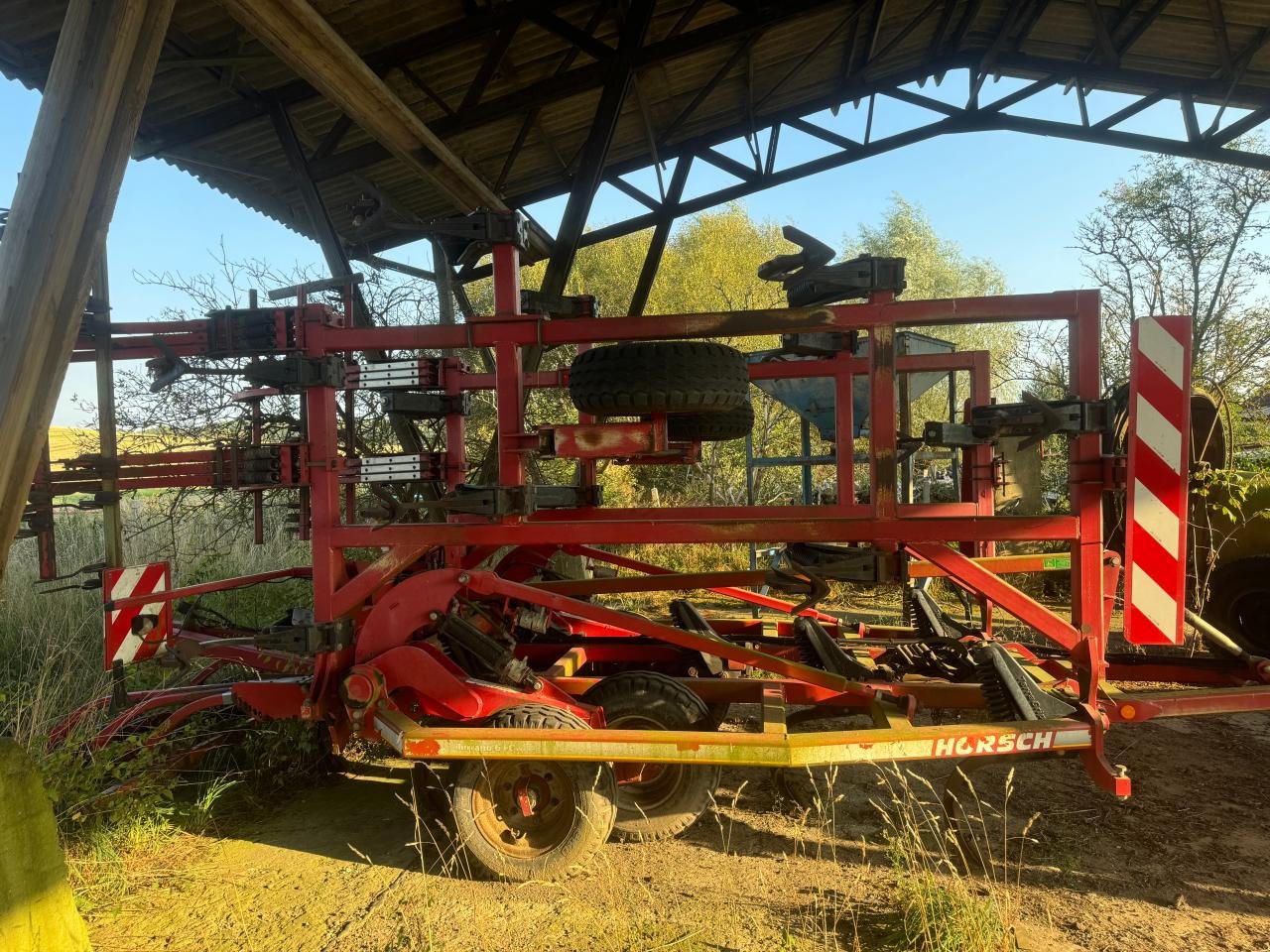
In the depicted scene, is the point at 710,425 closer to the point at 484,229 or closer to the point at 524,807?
the point at 484,229

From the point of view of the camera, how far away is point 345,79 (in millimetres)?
4789

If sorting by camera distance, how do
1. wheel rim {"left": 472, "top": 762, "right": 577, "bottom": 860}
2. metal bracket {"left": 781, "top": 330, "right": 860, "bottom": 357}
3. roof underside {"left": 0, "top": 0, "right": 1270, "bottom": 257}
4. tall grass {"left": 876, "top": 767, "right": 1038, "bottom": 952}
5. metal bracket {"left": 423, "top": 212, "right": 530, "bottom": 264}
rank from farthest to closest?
roof underside {"left": 0, "top": 0, "right": 1270, "bottom": 257} → metal bracket {"left": 781, "top": 330, "right": 860, "bottom": 357} → metal bracket {"left": 423, "top": 212, "right": 530, "bottom": 264} → wheel rim {"left": 472, "top": 762, "right": 577, "bottom": 860} → tall grass {"left": 876, "top": 767, "right": 1038, "bottom": 952}

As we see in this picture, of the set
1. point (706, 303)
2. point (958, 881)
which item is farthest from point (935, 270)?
point (958, 881)

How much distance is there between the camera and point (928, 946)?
2324mm

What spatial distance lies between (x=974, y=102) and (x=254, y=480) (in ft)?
32.4

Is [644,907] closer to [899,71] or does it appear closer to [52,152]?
[52,152]

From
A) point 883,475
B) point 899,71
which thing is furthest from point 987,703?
point 899,71

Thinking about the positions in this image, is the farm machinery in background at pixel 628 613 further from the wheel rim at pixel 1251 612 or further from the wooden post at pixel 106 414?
the wheel rim at pixel 1251 612

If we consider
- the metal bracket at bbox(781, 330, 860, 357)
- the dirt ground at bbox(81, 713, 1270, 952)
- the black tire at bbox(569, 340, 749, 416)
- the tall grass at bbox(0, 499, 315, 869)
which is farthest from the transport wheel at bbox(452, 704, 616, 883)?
the metal bracket at bbox(781, 330, 860, 357)

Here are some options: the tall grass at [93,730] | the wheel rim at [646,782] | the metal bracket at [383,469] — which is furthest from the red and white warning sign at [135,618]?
the wheel rim at [646,782]

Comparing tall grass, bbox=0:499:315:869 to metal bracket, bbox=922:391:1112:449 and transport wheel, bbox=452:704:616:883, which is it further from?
metal bracket, bbox=922:391:1112:449

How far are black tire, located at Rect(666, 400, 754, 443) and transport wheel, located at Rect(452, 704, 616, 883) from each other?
1.76 metres

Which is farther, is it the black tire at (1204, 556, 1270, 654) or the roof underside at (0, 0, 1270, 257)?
the roof underside at (0, 0, 1270, 257)

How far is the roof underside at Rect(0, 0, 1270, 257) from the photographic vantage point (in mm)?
6160
